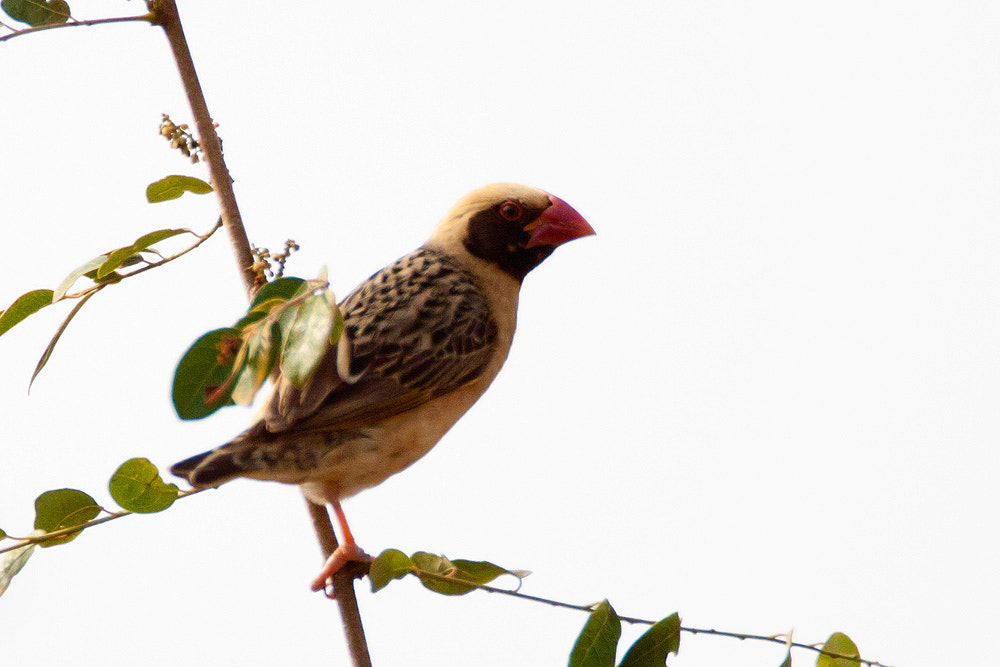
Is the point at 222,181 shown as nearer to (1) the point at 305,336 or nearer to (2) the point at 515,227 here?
(1) the point at 305,336

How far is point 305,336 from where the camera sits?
200 cm

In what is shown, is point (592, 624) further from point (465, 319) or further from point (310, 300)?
point (465, 319)

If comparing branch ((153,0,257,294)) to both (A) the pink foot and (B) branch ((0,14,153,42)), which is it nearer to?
(B) branch ((0,14,153,42))

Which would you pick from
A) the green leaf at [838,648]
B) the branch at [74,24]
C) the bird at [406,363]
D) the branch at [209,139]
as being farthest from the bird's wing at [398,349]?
the green leaf at [838,648]

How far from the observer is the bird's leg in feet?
10.8

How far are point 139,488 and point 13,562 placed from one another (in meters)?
0.39

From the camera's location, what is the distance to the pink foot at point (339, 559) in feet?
10.8

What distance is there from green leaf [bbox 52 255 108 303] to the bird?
0.61 meters

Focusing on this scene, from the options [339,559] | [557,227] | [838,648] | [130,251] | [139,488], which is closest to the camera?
[139,488]

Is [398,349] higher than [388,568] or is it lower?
higher

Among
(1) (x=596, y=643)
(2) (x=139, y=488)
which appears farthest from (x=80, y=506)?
(1) (x=596, y=643)

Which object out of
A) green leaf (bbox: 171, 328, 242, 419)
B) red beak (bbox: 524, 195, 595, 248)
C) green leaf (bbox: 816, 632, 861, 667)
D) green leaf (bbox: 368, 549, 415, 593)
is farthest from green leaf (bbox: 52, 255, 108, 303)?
red beak (bbox: 524, 195, 595, 248)

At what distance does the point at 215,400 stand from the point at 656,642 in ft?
3.92

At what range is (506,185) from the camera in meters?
4.93
